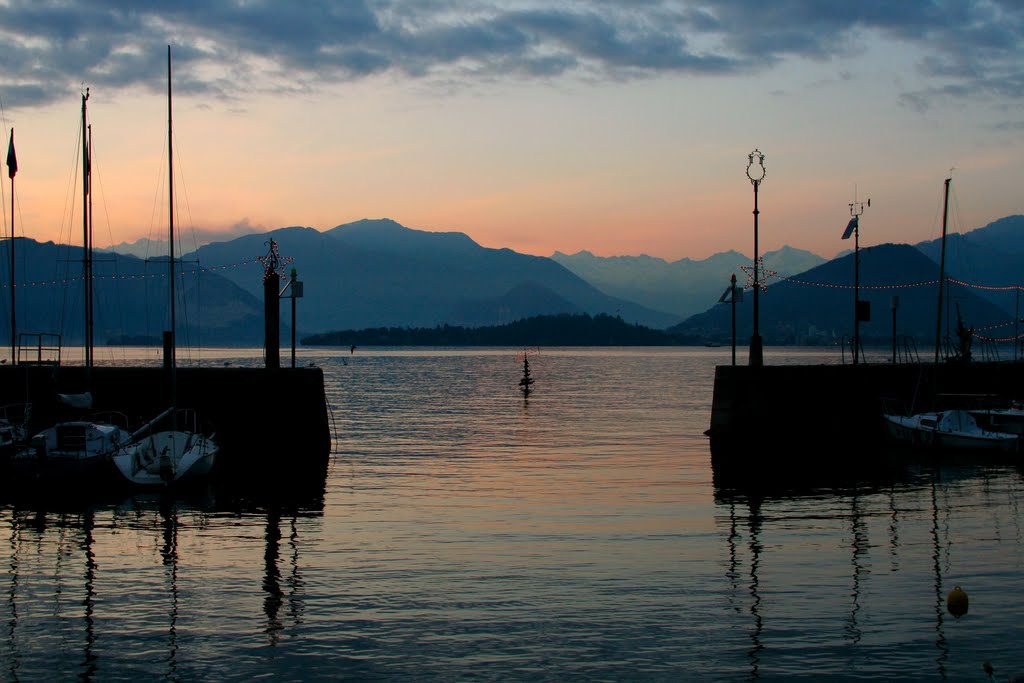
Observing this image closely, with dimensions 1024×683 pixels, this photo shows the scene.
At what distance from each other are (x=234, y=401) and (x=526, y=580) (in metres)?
27.9

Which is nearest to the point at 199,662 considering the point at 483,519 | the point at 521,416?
the point at 483,519

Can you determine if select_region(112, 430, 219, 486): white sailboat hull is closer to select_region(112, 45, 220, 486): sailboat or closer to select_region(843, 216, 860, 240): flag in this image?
select_region(112, 45, 220, 486): sailboat

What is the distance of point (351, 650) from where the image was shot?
1814cm

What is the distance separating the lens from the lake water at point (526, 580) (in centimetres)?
1769

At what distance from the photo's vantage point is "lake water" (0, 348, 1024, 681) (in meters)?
17.7

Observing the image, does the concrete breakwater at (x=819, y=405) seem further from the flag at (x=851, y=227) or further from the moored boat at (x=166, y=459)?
the moored boat at (x=166, y=459)

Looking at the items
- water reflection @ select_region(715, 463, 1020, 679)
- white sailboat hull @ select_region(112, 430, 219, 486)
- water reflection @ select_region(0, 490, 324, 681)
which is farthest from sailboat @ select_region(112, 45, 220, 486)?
water reflection @ select_region(715, 463, 1020, 679)

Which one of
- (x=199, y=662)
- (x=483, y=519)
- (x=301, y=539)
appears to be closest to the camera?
(x=199, y=662)

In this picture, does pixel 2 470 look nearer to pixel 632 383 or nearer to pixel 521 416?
pixel 521 416

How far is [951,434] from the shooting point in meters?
49.4

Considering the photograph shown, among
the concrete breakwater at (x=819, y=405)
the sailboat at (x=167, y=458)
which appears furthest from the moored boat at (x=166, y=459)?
the concrete breakwater at (x=819, y=405)

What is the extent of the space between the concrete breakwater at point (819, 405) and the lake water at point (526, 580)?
773 centimetres

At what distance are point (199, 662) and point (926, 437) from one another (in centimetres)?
4022

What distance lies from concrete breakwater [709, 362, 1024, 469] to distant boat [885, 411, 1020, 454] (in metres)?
1.56
